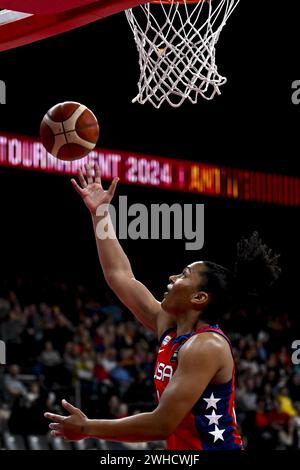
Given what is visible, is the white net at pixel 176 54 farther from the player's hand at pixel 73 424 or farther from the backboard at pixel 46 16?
the player's hand at pixel 73 424

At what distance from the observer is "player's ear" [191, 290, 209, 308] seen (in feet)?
10.0

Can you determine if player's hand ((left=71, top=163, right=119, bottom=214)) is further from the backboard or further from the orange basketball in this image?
the backboard

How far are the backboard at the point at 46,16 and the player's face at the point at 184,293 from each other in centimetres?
126

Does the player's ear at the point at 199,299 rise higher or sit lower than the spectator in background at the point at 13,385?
higher

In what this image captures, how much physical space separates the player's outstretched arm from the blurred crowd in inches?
175

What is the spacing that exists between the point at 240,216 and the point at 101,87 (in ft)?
11.3

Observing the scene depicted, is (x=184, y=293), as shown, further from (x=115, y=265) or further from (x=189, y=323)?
(x=115, y=265)

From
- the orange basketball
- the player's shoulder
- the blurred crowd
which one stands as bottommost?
the blurred crowd

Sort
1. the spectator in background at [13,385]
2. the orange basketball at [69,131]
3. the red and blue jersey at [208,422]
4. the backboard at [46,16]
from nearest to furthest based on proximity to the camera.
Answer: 1. the red and blue jersey at [208,422]
2. the backboard at [46,16]
3. the orange basketball at [69,131]
4. the spectator in background at [13,385]

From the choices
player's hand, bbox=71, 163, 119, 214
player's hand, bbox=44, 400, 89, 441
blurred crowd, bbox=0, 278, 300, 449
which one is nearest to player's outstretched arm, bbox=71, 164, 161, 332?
player's hand, bbox=71, 163, 119, 214

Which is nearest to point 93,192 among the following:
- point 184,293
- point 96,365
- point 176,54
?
point 184,293

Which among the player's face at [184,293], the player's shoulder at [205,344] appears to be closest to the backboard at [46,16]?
the player's face at [184,293]

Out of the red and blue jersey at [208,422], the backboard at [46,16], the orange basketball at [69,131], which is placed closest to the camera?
the red and blue jersey at [208,422]

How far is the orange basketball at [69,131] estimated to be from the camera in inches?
154
